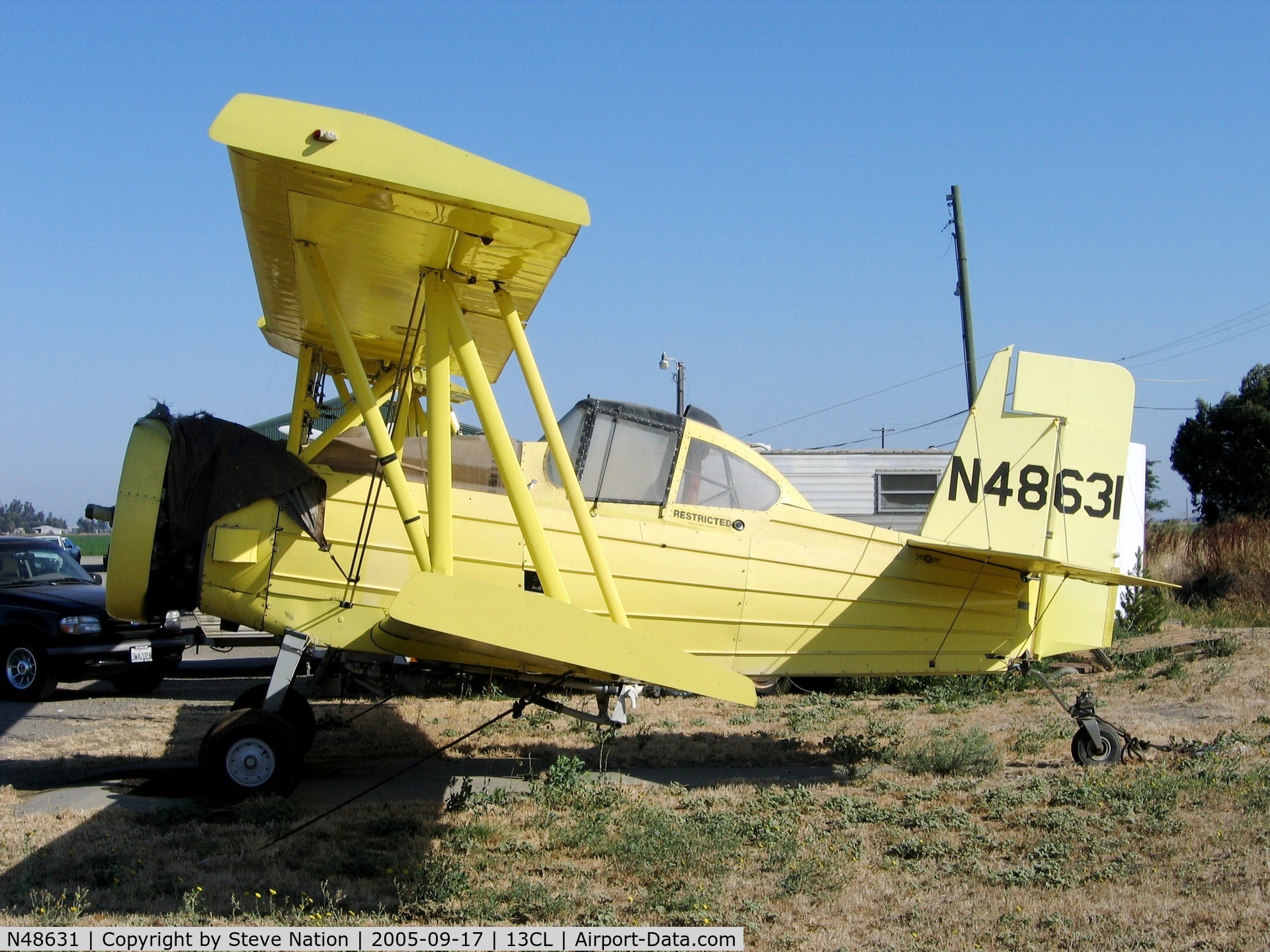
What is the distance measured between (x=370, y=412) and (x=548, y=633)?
73.1 inches

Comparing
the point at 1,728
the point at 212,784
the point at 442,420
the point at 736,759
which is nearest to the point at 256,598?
the point at 212,784

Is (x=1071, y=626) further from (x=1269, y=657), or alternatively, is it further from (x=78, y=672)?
(x=78, y=672)

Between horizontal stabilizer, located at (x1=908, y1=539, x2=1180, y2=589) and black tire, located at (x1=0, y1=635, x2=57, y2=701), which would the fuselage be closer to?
horizontal stabilizer, located at (x1=908, y1=539, x2=1180, y2=589)

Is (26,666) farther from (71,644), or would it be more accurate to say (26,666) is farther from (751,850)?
(751,850)

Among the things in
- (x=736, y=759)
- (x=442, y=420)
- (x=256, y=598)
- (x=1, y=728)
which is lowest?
(x=1, y=728)

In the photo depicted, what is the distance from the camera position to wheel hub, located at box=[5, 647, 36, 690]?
34.2 ft

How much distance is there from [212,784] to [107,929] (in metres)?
2.04

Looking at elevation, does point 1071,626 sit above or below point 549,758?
above

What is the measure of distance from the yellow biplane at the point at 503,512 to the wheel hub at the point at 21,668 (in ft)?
14.7

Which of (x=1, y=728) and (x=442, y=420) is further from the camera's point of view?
(x=1, y=728)

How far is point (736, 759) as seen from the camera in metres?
7.80

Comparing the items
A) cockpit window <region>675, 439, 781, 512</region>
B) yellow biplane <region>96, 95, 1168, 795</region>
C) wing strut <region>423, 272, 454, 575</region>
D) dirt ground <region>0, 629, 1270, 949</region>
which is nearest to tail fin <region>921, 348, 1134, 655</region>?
yellow biplane <region>96, 95, 1168, 795</region>
